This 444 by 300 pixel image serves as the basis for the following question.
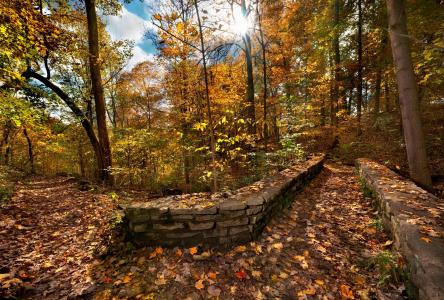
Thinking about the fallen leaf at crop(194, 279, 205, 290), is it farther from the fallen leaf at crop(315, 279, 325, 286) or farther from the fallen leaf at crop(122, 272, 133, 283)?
the fallen leaf at crop(315, 279, 325, 286)

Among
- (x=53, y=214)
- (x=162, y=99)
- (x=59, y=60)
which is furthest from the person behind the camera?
(x=162, y=99)

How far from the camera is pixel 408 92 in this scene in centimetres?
466

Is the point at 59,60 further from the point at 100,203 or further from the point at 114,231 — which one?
the point at 114,231

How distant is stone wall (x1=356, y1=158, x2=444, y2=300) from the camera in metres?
2.00

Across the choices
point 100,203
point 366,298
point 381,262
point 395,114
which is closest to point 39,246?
point 100,203

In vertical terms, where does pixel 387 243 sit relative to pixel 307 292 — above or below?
above

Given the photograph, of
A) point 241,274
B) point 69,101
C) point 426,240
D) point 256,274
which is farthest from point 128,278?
point 69,101

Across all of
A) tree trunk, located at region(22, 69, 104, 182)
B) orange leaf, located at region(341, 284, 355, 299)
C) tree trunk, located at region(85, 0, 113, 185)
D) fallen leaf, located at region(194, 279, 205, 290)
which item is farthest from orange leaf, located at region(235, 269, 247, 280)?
tree trunk, located at region(22, 69, 104, 182)

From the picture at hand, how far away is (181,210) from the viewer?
10.8ft

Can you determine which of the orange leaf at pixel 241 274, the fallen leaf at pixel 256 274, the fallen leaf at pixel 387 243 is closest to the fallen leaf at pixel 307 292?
the fallen leaf at pixel 256 274

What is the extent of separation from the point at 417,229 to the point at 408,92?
3275 millimetres

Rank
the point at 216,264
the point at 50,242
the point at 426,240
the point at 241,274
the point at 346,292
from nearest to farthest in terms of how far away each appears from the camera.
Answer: the point at 426,240, the point at 346,292, the point at 241,274, the point at 216,264, the point at 50,242

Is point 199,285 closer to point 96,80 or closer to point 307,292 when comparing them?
point 307,292

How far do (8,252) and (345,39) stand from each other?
53.4 ft
